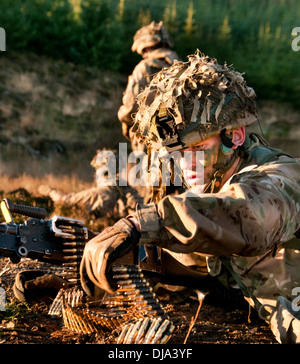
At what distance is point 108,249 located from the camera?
Answer: 10.9ft

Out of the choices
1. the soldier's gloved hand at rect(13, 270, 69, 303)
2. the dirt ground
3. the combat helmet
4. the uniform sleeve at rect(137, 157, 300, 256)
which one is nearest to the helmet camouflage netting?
the uniform sleeve at rect(137, 157, 300, 256)

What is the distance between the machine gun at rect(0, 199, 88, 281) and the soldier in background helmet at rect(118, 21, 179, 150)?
6.39m

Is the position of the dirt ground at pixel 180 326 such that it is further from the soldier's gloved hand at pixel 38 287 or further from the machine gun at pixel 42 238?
the machine gun at pixel 42 238

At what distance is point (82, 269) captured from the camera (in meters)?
3.54

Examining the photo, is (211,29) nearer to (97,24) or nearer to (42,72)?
(97,24)

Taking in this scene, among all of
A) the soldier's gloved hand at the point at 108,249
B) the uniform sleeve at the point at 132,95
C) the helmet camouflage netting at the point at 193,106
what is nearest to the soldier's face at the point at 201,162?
the helmet camouflage netting at the point at 193,106

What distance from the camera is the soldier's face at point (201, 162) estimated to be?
451 cm

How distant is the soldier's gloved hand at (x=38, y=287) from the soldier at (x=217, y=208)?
1175 millimetres

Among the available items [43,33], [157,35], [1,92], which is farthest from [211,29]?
[157,35]

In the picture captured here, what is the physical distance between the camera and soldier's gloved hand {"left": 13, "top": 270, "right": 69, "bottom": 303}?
18.4 ft

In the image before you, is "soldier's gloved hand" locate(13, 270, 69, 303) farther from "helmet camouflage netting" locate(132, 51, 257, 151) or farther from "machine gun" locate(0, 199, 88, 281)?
"helmet camouflage netting" locate(132, 51, 257, 151)

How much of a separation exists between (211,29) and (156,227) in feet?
73.4

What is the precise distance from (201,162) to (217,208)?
1329mm

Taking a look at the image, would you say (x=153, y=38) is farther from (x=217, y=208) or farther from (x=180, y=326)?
(x=217, y=208)
